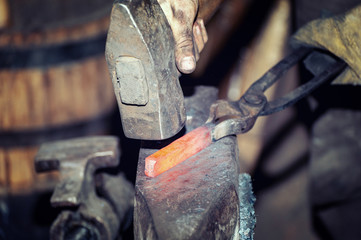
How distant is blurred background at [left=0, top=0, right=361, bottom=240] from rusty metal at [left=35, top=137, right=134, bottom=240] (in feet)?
0.62

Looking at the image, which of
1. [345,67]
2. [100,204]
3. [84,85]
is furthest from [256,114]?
[84,85]

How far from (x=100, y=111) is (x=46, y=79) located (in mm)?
305

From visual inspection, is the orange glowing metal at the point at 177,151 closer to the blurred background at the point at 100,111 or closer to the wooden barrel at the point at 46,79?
the blurred background at the point at 100,111

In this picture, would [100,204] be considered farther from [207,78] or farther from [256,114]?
[207,78]

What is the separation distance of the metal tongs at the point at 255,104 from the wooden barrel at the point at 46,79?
0.95 m

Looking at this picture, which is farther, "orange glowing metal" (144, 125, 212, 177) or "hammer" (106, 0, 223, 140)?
"orange glowing metal" (144, 125, 212, 177)

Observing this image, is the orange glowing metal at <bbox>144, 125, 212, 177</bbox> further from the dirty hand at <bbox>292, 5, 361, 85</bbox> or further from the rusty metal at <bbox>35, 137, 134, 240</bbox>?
the dirty hand at <bbox>292, 5, 361, 85</bbox>

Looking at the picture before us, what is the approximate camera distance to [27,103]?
1.76 meters

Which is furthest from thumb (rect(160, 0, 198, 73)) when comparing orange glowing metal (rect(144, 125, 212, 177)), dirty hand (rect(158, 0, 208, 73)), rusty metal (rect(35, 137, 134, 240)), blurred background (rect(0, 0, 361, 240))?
blurred background (rect(0, 0, 361, 240))

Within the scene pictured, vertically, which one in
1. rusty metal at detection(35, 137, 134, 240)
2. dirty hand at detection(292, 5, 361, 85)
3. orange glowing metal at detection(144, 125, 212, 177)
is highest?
dirty hand at detection(292, 5, 361, 85)

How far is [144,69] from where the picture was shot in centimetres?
78

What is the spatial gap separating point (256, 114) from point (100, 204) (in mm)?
559

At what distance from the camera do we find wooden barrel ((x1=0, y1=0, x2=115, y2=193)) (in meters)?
1.72

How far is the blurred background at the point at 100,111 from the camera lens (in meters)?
1.70
